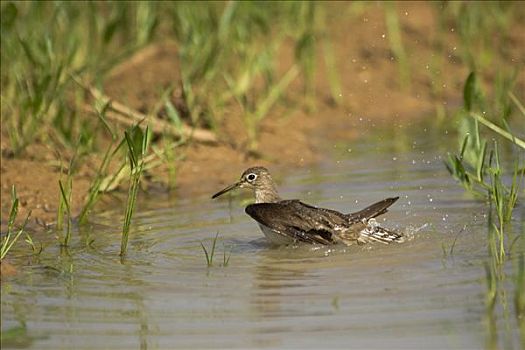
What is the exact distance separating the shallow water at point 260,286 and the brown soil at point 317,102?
944mm

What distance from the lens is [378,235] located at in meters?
8.18

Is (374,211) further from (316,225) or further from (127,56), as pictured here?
(127,56)

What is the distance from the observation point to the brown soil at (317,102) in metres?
10.5

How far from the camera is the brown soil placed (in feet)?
34.4

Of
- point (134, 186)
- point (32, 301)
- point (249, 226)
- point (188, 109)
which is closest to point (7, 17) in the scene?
point (188, 109)

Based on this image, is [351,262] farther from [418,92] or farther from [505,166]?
[418,92]

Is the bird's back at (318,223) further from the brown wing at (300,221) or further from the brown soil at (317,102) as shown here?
the brown soil at (317,102)

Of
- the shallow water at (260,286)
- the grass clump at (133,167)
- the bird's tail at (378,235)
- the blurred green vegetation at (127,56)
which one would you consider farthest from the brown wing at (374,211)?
the blurred green vegetation at (127,56)

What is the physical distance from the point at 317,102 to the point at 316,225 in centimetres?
557

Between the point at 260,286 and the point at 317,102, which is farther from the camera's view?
the point at 317,102

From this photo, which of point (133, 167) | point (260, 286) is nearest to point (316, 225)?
point (133, 167)

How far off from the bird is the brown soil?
1.97 metres

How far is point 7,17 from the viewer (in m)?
10.4

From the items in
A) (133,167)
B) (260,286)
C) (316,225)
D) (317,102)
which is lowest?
(260,286)
